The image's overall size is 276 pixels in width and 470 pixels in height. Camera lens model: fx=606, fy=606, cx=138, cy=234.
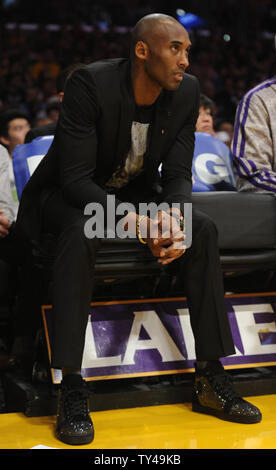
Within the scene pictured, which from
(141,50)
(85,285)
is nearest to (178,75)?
(141,50)

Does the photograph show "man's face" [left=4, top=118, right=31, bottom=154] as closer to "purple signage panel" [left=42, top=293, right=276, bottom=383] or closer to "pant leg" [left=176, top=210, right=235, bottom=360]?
"purple signage panel" [left=42, top=293, right=276, bottom=383]

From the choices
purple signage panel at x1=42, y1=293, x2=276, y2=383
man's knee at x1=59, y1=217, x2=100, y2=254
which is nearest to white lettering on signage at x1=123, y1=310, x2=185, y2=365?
purple signage panel at x1=42, y1=293, x2=276, y2=383

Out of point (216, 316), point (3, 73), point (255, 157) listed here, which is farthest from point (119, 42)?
point (216, 316)

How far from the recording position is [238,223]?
214cm

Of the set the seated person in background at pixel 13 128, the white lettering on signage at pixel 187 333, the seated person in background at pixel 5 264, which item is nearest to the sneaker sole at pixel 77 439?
the white lettering on signage at pixel 187 333

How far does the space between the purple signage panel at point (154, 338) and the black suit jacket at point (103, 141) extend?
394 mm

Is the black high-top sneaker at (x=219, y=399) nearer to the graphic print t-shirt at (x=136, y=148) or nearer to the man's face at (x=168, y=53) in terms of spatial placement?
the graphic print t-shirt at (x=136, y=148)

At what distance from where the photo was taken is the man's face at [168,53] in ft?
6.35

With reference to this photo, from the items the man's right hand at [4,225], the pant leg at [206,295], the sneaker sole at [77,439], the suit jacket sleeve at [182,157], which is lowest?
the sneaker sole at [77,439]

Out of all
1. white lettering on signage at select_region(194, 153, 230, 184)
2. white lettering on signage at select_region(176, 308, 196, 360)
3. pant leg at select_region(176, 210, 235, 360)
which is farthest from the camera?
white lettering on signage at select_region(194, 153, 230, 184)

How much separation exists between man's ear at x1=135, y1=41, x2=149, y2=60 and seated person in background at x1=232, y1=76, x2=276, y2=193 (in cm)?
66

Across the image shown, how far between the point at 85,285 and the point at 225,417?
572 mm

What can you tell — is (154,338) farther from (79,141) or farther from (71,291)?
(79,141)

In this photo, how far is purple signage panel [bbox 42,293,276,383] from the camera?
2029mm
